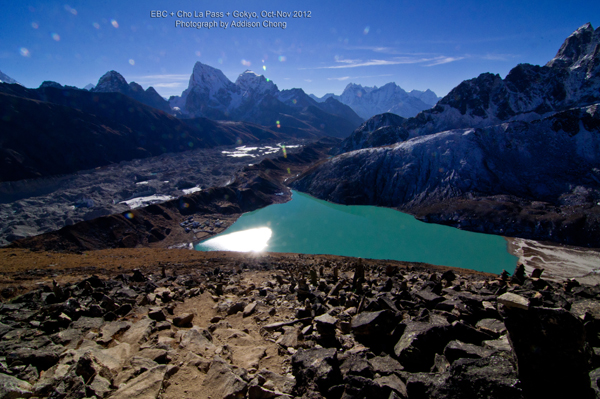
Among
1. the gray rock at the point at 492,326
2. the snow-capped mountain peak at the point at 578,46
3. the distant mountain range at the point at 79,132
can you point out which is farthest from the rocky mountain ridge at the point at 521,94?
the distant mountain range at the point at 79,132

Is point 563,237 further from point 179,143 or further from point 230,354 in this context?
point 179,143

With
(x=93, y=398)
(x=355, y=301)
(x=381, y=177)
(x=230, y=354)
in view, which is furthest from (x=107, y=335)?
(x=381, y=177)

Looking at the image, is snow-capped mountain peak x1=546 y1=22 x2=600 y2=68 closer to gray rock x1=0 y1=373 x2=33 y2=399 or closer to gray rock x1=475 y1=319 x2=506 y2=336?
gray rock x1=475 y1=319 x2=506 y2=336

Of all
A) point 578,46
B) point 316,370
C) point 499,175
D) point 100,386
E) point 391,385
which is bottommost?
point 316,370

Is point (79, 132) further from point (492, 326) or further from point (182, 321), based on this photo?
point (492, 326)

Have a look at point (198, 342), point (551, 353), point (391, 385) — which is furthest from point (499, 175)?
point (198, 342)

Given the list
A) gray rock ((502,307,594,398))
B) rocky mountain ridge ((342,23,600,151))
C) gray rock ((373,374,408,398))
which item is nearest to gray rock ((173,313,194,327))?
gray rock ((373,374,408,398))
